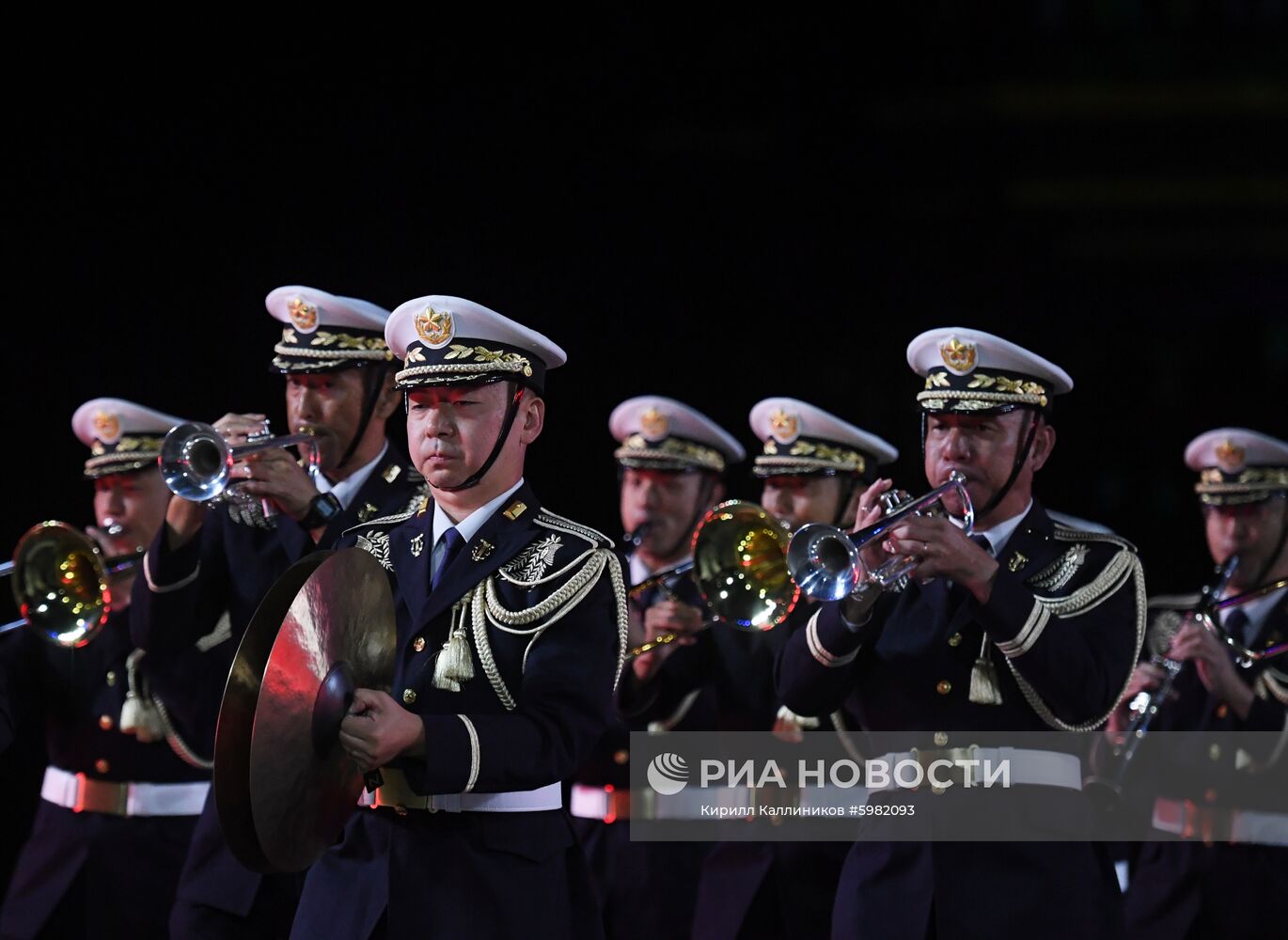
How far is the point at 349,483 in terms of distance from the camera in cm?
496

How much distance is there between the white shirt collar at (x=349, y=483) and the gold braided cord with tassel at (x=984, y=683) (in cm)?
174

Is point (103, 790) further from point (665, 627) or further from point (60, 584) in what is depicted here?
point (665, 627)

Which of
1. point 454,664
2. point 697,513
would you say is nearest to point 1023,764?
point 454,664

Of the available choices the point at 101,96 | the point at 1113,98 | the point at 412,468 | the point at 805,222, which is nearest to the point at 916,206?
the point at 805,222

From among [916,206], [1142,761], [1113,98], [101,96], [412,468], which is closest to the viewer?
[412,468]

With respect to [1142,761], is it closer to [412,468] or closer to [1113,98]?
[412,468]

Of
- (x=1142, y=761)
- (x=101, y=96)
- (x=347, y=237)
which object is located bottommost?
(x=1142, y=761)

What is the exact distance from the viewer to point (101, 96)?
776cm

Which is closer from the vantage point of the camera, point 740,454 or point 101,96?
point 740,454

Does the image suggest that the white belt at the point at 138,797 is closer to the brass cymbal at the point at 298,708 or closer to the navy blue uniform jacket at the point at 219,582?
the navy blue uniform jacket at the point at 219,582

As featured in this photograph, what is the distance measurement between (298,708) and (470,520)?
0.75 meters

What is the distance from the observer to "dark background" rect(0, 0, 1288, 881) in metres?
7.70

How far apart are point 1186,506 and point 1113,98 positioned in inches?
136

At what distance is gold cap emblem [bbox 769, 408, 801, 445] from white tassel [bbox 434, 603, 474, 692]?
2.75m
